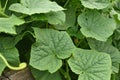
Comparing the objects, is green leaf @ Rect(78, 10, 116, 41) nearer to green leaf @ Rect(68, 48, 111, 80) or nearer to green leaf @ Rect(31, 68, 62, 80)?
green leaf @ Rect(68, 48, 111, 80)

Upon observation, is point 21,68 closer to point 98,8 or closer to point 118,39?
point 98,8

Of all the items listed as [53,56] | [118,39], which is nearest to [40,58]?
[53,56]

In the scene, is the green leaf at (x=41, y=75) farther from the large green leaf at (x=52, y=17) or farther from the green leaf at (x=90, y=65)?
the large green leaf at (x=52, y=17)

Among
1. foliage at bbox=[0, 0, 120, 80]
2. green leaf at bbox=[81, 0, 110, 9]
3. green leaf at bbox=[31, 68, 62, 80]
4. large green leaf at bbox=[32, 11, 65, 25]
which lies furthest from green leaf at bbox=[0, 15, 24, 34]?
green leaf at bbox=[81, 0, 110, 9]

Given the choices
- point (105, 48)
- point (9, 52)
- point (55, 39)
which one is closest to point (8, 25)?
point (9, 52)

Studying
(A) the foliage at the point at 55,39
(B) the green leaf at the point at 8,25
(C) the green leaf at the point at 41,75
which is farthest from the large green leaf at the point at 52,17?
(C) the green leaf at the point at 41,75

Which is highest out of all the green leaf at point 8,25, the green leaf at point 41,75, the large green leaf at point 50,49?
the green leaf at point 8,25
